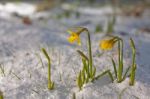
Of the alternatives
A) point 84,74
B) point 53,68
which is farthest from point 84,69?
point 53,68

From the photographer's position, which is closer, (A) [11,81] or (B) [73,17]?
(A) [11,81]

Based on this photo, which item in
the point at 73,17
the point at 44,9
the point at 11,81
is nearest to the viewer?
the point at 11,81

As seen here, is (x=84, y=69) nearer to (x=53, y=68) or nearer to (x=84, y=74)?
(x=84, y=74)

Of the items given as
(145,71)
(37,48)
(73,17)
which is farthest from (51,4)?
(145,71)

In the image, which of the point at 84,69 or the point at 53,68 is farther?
the point at 53,68

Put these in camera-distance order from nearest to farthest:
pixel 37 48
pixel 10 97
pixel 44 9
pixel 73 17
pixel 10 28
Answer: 1. pixel 10 97
2. pixel 37 48
3. pixel 10 28
4. pixel 73 17
5. pixel 44 9

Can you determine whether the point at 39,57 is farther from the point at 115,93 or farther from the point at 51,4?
the point at 51,4

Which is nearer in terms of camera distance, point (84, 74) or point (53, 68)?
point (84, 74)

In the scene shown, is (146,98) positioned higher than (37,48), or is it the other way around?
→ (37,48)

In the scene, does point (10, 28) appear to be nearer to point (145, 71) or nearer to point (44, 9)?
point (145, 71)
